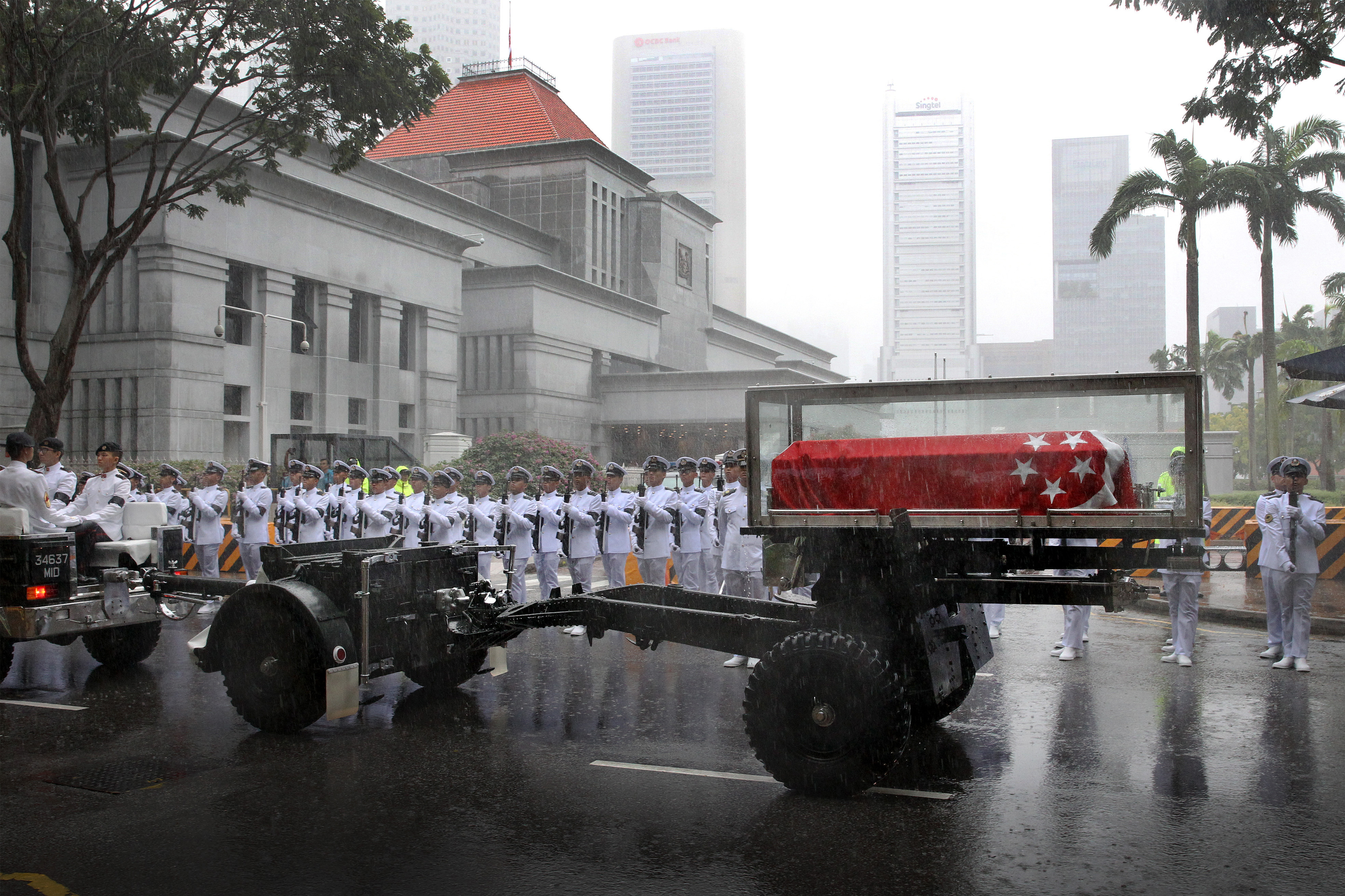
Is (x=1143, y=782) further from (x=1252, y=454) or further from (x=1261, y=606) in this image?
(x=1252, y=454)

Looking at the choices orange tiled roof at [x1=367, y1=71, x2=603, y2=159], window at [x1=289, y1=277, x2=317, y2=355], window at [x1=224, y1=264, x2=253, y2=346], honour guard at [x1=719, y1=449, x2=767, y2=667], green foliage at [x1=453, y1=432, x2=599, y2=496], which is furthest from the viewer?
orange tiled roof at [x1=367, y1=71, x2=603, y2=159]

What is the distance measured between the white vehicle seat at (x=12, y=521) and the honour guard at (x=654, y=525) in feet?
19.7

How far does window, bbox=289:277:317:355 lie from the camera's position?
33094mm

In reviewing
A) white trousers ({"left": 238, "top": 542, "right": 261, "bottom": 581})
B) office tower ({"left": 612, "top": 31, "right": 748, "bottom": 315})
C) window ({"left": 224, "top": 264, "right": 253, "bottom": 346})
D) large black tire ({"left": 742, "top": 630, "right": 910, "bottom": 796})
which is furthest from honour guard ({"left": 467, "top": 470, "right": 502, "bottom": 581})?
office tower ({"left": 612, "top": 31, "right": 748, "bottom": 315})

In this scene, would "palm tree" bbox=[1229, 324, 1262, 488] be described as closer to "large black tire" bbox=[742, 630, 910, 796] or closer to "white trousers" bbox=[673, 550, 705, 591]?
"white trousers" bbox=[673, 550, 705, 591]

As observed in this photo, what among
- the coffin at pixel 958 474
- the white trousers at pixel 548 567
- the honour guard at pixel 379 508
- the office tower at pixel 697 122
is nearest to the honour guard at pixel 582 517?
the white trousers at pixel 548 567

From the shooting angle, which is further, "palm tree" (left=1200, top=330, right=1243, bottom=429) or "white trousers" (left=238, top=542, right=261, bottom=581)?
"palm tree" (left=1200, top=330, right=1243, bottom=429)

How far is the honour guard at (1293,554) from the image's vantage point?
29.8 ft

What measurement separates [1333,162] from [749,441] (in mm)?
30665

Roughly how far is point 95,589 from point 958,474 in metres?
6.72

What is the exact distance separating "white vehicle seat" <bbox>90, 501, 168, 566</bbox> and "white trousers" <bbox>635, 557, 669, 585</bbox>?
16.7 feet

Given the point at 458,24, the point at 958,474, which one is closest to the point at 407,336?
the point at 958,474

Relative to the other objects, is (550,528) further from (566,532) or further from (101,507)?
(101,507)

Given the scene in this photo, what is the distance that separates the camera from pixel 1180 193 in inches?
1118
